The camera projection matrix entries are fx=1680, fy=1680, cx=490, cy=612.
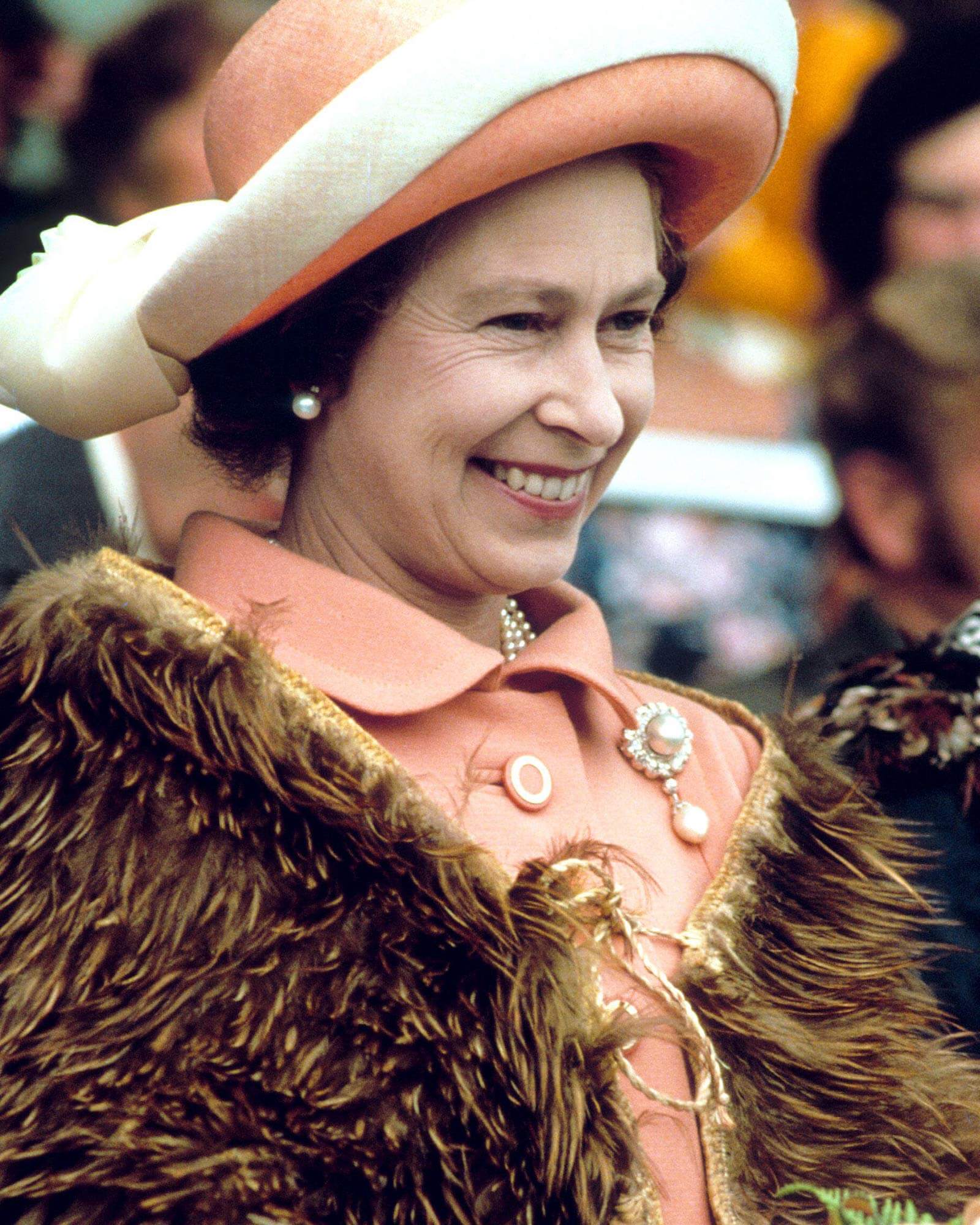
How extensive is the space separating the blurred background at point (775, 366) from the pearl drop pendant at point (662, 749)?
0.90 m

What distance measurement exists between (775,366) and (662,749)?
11.9ft

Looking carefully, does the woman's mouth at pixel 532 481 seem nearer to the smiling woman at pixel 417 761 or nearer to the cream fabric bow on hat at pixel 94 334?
the smiling woman at pixel 417 761

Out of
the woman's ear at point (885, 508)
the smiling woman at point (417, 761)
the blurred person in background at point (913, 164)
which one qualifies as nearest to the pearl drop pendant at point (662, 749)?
the smiling woman at point (417, 761)

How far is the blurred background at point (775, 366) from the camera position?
3.36 meters

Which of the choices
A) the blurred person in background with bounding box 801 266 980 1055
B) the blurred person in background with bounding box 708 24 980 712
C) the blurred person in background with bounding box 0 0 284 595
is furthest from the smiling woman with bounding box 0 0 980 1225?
the blurred person in background with bounding box 708 24 980 712

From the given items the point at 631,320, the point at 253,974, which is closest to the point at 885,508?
the point at 631,320

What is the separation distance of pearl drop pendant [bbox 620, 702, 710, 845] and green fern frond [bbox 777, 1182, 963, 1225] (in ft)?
1.33

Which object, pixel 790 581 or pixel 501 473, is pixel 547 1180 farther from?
pixel 790 581

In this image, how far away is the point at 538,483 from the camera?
1.86m

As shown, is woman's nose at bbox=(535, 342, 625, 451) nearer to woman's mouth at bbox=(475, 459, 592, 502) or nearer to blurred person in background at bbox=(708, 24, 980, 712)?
woman's mouth at bbox=(475, 459, 592, 502)

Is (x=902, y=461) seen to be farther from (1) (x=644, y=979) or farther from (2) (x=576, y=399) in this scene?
(1) (x=644, y=979)

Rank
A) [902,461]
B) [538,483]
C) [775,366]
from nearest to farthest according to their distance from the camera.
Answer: [538,483], [902,461], [775,366]

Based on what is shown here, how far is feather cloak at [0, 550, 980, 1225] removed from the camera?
61.0 inches

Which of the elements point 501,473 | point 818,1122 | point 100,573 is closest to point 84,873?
point 100,573
